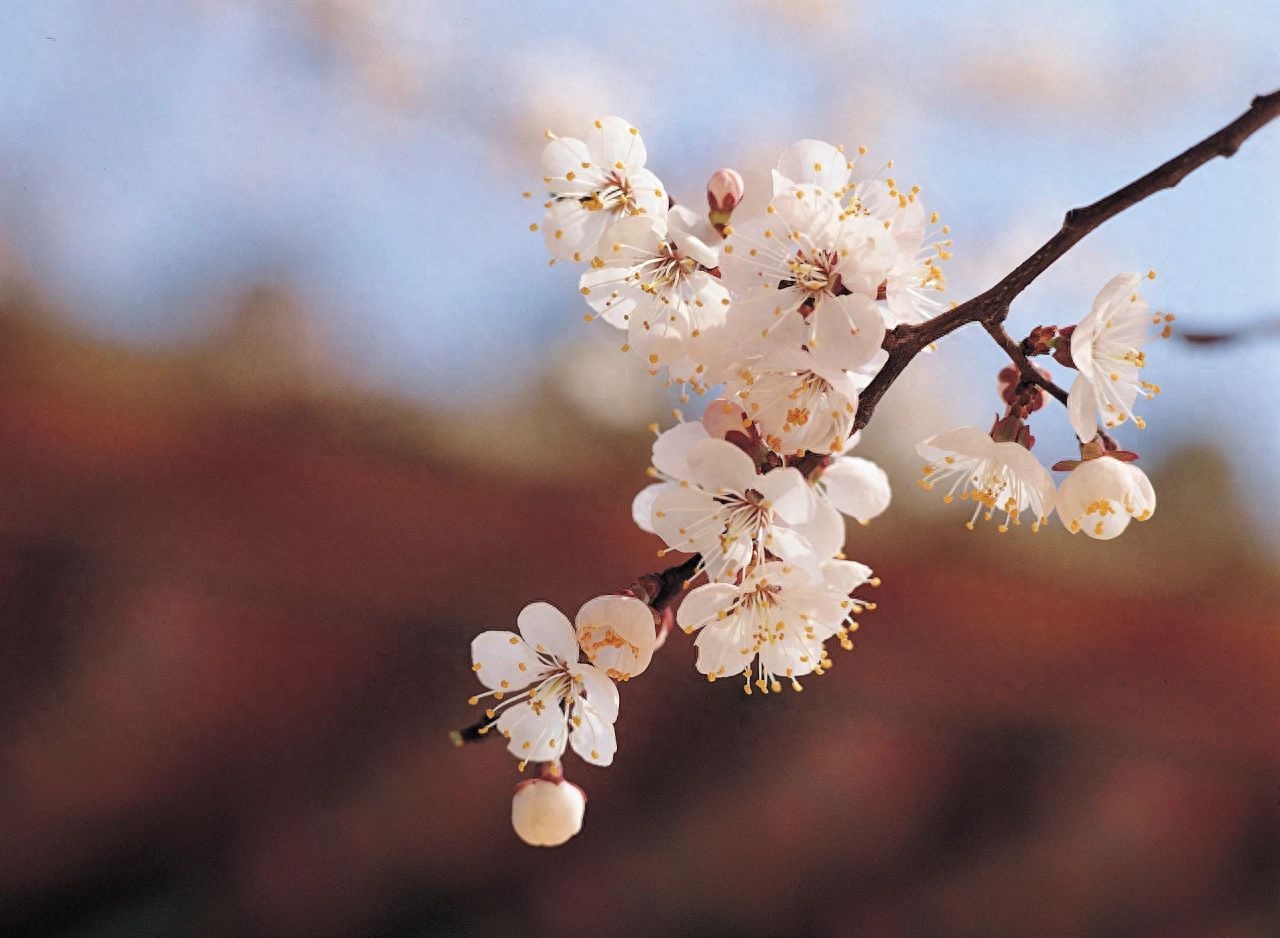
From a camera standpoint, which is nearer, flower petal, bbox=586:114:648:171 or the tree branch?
the tree branch

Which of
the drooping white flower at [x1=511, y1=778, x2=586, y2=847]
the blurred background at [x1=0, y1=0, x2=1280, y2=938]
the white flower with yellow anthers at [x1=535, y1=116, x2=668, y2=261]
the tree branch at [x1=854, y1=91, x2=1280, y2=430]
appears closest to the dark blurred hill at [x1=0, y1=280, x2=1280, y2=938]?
the blurred background at [x1=0, y1=0, x2=1280, y2=938]

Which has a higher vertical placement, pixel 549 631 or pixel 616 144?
pixel 616 144

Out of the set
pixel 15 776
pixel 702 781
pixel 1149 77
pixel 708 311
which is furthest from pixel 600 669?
pixel 1149 77

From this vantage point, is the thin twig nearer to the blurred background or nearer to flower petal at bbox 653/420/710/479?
flower petal at bbox 653/420/710/479

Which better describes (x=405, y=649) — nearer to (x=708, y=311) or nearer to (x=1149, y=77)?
(x=708, y=311)

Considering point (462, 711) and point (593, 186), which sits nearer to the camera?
point (593, 186)

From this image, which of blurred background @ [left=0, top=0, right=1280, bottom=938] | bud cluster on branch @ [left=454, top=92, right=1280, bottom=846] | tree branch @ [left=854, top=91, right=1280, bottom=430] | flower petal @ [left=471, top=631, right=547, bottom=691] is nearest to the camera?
tree branch @ [left=854, top=91, right=1280, bottom=430]

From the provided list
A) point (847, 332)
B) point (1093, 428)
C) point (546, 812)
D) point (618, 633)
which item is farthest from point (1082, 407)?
point (546, 812)

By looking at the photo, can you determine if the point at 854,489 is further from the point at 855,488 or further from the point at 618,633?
the point at 618,633
